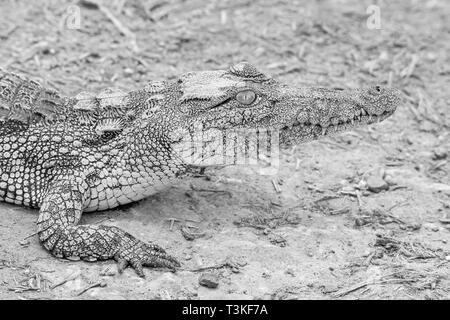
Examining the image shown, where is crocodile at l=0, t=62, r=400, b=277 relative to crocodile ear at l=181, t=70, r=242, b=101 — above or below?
below

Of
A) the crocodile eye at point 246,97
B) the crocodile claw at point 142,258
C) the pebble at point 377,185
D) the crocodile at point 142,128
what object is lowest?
the crocodile claw at point 142,258

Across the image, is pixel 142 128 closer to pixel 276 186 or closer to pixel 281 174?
pixel 276 186

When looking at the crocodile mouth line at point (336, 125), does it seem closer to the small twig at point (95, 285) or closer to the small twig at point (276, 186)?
the small twig at point (276, 186)

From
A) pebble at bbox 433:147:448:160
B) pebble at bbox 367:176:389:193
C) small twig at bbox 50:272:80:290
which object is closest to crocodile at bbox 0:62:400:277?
small twig at bbox 50:272:80:290

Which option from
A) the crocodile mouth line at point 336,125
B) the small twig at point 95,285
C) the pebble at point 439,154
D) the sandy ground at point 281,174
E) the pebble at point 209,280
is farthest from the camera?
the pebble at point 439,154

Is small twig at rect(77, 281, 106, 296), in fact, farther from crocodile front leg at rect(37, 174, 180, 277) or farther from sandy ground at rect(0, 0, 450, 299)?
crocodile front leg at rect(37, 174, 180, 277)

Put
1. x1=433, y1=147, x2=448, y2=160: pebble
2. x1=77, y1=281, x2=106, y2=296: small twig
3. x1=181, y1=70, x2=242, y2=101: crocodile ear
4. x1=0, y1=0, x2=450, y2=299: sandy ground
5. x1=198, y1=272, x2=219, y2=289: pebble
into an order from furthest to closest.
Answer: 1. x1=433, y1=147, x2=448, y2=160: pebble
2. x1=181, y1=70, x2=242, y2=101: crocodile ear
3. x1=0, y1=0, x2=450, y2=299: sandy ground
4. x1=198, y1=272, x2=219, y2=289: pebble
5. x1=77, y1=281, x2=106, y2=296: small twig

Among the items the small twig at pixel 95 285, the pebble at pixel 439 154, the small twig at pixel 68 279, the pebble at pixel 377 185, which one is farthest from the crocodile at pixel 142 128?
the pebble at pixel 439 154

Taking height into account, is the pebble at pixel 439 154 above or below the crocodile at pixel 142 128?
below
